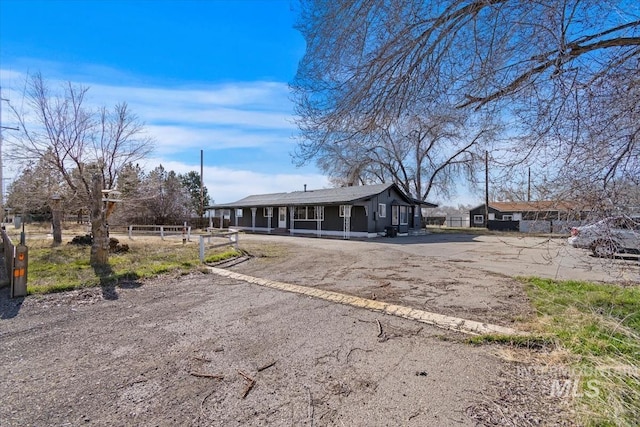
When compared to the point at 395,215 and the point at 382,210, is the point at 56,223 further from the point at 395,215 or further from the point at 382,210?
the point at 395,215

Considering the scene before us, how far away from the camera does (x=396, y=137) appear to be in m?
4.82

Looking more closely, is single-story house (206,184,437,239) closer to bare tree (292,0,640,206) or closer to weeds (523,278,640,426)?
weeds (523,278,640,426)

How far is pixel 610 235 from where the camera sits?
339 cm

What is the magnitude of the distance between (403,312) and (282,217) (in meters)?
21.7

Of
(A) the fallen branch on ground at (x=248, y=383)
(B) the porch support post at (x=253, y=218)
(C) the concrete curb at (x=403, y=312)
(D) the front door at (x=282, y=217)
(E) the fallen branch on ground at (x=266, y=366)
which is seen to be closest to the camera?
(A) the fallen branch on ground at (x=248, y=383)

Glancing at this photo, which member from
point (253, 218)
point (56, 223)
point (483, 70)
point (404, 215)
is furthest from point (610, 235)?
point (253, 218)

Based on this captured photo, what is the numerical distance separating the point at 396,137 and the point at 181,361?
3.92 metres

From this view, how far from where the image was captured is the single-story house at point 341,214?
21.6 metres

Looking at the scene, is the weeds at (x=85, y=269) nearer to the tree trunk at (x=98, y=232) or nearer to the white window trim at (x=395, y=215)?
the tree trunk at (x=98, y=232)

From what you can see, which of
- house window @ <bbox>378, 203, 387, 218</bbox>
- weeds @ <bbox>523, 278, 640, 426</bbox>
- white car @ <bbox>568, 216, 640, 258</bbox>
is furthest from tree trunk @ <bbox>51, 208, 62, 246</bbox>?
white car @ <bbox>568, 216, 640, 258</bbox>

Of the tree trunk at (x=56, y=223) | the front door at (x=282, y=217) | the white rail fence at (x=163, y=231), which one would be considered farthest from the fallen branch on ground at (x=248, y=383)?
the front door at (x=282, y=217)

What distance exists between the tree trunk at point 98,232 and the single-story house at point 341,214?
13.8m

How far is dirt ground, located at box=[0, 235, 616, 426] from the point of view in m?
2.49

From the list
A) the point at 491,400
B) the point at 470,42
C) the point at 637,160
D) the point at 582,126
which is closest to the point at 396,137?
Answer: the point at 470,42
